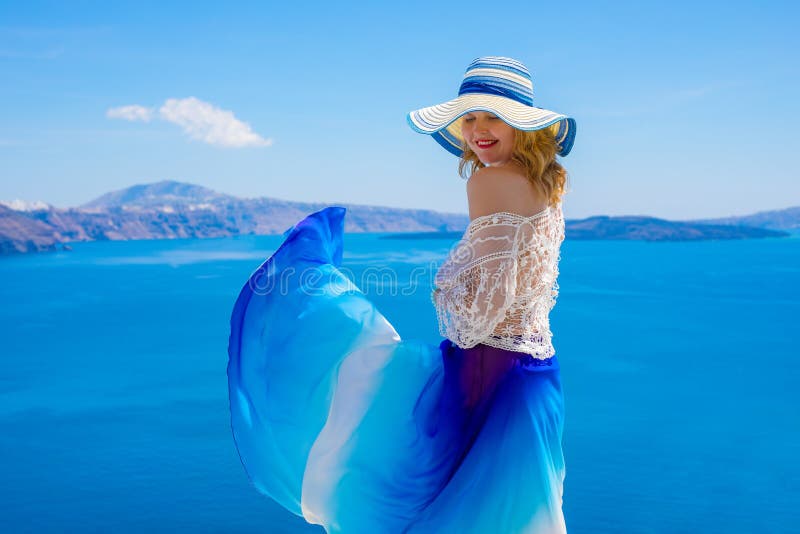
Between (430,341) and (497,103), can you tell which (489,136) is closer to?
(497,103)

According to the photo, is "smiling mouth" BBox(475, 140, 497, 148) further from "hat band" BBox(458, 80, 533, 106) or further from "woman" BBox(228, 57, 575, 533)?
"hat band" BBox(458, 80, 533, 106)

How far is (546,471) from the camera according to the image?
5.84ft

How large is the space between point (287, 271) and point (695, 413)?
39.7ft

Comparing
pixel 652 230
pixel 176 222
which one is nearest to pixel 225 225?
pixel 176 222

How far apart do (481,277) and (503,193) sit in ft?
0.71

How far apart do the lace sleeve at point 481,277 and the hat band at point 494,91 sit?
13.1 inches

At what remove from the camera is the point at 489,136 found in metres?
1.87

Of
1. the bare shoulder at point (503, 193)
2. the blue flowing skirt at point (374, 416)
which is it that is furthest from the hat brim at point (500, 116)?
the blue flowing skirt at point (374, 416)

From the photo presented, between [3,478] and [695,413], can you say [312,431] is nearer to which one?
[3,478]

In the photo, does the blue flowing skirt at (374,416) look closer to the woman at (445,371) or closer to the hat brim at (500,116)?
the woman at (445,371)

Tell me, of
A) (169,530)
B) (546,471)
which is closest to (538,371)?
(546,471)

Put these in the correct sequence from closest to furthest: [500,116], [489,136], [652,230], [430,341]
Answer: [500,116] < [489,136] < [430,341] < [652,230]

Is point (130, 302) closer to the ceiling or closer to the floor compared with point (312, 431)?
closer to the floor

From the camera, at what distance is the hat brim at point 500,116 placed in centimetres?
176
